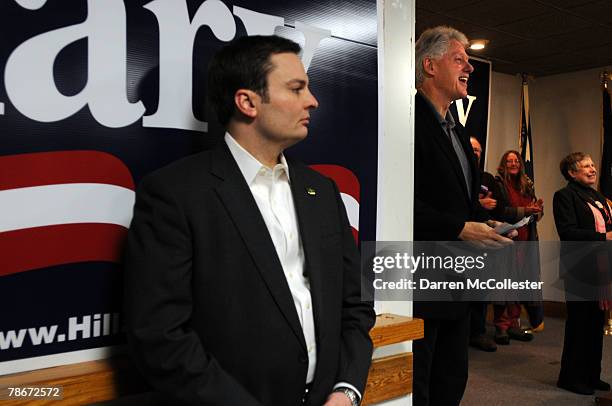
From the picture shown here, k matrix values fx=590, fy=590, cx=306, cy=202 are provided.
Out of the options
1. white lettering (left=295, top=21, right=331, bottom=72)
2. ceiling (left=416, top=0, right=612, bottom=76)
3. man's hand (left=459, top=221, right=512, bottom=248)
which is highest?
ceiling (left=416, top=0, right=612, bottom=76)

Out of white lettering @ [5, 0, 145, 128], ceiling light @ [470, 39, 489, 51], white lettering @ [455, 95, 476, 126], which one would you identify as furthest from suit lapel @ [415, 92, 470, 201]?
ceiling light @ [470, 39, 489, 51]

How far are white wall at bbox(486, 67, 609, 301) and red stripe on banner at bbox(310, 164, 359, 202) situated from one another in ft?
18.4

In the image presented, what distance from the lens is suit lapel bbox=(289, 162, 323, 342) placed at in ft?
4.68

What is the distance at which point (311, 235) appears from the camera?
4.75 ft

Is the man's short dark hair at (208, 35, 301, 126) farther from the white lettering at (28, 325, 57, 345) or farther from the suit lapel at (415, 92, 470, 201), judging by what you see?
the suit lapel at (415, 92, 470, 201)

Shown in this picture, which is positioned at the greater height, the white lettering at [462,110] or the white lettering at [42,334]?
the white lettering at [462,110]

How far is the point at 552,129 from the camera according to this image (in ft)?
24.7

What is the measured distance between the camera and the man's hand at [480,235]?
215 centimetres

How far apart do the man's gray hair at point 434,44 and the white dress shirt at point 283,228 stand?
1212 mm

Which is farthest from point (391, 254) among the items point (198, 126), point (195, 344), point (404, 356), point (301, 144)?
point (195, 344)

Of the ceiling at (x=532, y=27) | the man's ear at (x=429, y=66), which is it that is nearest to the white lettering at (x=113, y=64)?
the man's ear at (x=429, y=66)

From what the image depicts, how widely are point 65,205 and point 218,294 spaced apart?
0.41m

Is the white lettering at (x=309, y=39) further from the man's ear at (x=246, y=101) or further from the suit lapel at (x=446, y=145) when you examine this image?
the suit lapel at (x=446, y=145)

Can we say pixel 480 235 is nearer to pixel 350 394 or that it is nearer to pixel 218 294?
pixel 350 394
